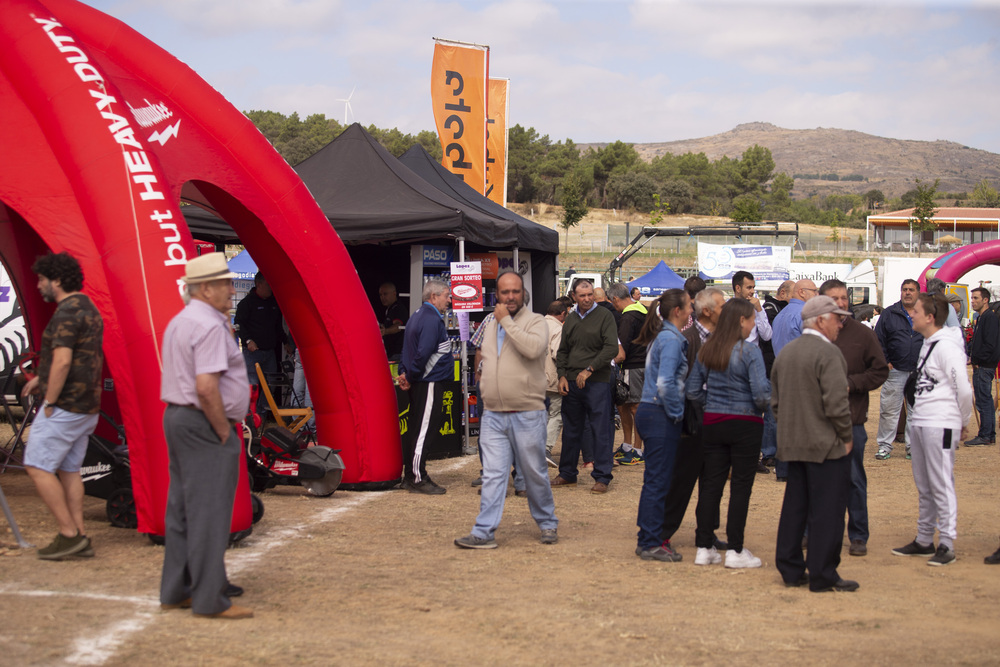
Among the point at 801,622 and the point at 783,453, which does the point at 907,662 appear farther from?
the point at 783,453

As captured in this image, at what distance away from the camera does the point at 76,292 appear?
5.34 metres

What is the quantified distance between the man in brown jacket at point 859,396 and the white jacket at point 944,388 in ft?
0.97

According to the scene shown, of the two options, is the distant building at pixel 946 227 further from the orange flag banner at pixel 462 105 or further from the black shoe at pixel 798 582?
the black shoe at pixel 798 582

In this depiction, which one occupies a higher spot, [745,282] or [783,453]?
[745,282]

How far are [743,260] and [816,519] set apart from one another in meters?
27.4

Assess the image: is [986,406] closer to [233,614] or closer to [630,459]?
[630,459]

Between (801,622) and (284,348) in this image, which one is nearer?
(801,622)

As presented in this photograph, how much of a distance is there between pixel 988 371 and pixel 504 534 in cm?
796

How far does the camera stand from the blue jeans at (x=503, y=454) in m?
5.99

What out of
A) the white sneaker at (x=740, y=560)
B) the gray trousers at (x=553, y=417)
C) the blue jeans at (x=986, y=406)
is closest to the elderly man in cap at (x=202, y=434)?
the white sneaker at (x=740, y=560)

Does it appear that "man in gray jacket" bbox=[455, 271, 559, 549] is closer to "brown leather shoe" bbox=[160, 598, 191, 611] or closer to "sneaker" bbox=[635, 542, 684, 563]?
"sneaker" bbox=[635, 542, 684, 563]

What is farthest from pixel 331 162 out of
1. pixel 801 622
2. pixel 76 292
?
pixel 801 622

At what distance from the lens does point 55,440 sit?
529 cm

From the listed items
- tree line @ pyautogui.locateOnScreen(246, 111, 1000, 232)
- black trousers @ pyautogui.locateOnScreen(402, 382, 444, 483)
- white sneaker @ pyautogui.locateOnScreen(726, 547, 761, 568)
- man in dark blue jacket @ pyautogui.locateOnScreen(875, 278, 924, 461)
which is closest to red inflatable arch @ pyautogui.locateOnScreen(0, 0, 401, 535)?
black trousers @ pyautogui.locateOnScreen(402, 382, 444, 483)
